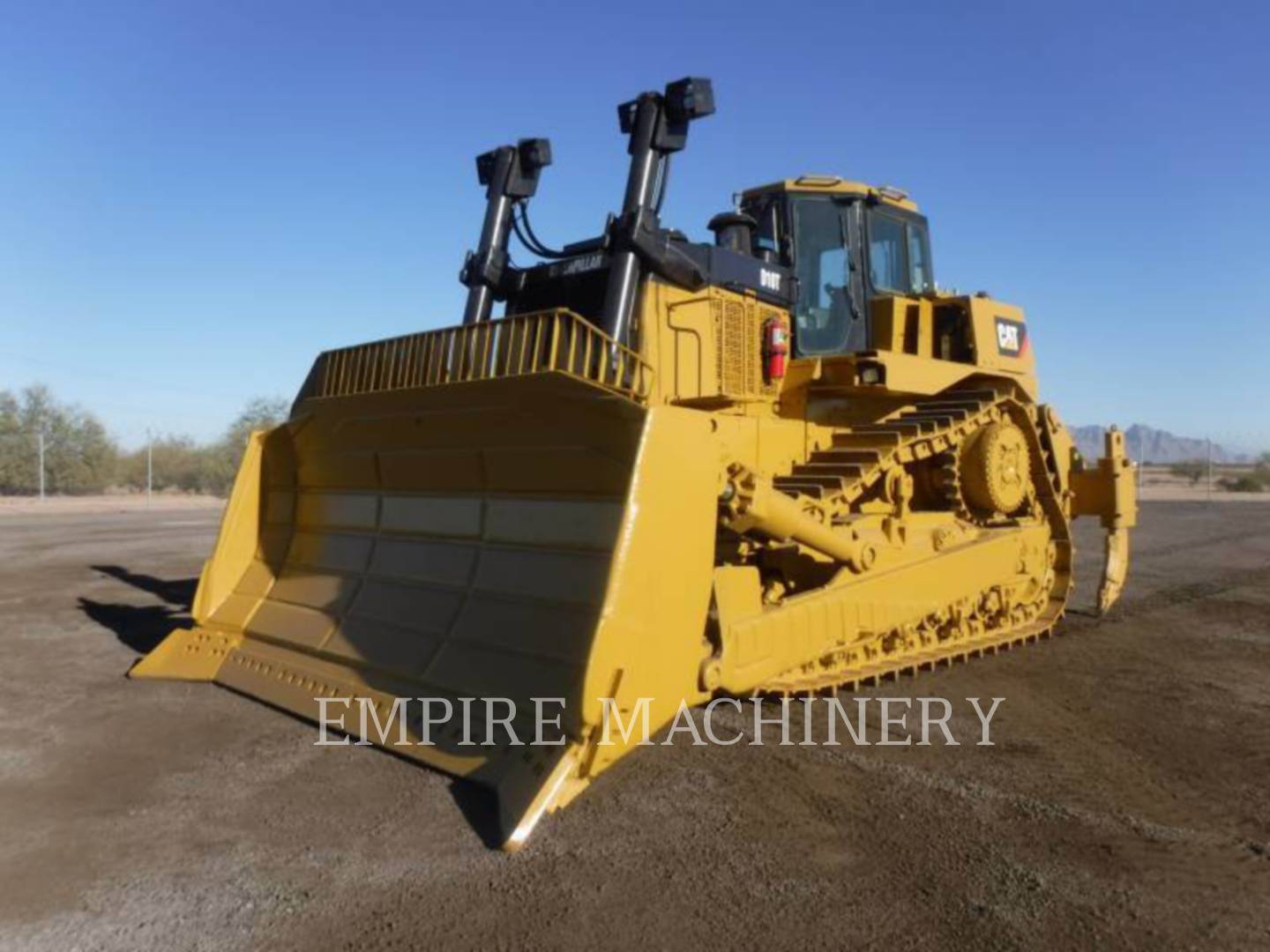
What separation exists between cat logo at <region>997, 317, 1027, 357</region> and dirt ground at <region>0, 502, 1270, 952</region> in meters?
3.03

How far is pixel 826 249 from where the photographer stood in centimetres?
694

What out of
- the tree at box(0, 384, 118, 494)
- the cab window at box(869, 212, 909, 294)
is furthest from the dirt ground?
the tree at box(0, 384, 118, 494)

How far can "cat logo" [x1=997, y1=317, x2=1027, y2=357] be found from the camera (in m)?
7.70

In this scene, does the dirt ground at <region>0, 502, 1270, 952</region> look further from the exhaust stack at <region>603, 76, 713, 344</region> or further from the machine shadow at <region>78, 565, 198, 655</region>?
the exhaust stack at <region>603, 76, 713, 344</region>

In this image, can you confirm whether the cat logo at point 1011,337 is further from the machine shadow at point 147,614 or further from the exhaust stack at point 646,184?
the machine shadow at point 147,614

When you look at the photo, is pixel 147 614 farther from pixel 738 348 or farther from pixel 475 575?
pixel 738 348

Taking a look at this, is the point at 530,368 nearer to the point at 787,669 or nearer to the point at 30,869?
the point at 787,669

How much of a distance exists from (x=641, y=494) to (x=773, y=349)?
8.44 feet

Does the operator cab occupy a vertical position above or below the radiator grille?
above

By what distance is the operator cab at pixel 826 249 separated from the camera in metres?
6.78

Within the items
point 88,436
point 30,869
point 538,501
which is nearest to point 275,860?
point 30,869

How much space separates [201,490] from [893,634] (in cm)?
5409

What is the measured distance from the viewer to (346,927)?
288 centimetres
